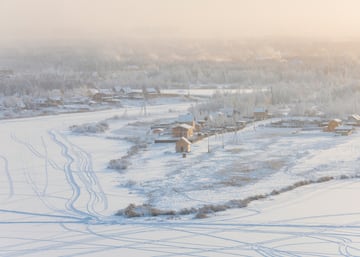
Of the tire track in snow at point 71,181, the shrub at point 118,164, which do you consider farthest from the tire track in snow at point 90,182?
the shrub at point 118,164

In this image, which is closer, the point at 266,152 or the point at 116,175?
the point at 116,175

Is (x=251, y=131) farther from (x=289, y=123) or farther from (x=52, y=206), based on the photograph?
(x=52, y=206)

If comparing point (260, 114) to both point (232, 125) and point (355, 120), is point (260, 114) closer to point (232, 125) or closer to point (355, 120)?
point (232, 125)

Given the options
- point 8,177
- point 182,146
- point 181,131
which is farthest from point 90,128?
point 8,177

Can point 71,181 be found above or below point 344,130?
below

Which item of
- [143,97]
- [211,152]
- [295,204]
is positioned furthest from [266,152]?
[143,97]

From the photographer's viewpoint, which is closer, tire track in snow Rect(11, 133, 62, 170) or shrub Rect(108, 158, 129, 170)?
shrub Rect(108, 158, 129, 170)

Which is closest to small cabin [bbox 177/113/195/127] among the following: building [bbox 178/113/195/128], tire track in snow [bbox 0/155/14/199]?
building [bbox 178/113/195/128]

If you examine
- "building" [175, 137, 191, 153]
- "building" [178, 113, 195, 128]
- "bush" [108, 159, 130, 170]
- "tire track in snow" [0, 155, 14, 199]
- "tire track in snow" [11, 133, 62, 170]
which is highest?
"building" [178, 113, 195, 128]

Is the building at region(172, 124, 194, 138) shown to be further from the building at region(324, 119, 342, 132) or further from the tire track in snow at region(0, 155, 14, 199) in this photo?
the tire track in snow at region(0, 155, 14, 199)
